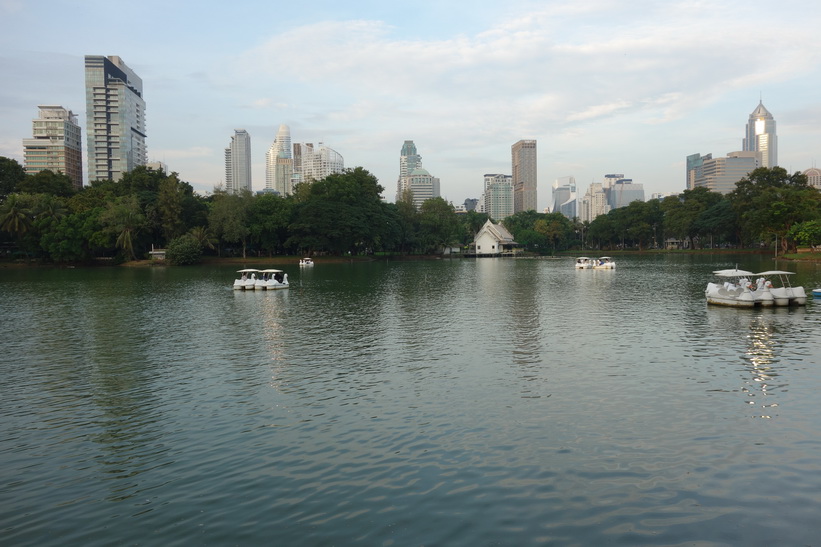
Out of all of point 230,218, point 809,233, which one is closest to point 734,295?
point 809,233

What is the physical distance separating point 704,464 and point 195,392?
13517 millimetres

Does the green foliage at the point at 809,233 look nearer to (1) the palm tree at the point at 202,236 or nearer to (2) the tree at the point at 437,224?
(2) the tree at the point at 437,224

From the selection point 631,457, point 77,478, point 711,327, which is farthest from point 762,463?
point 711,327

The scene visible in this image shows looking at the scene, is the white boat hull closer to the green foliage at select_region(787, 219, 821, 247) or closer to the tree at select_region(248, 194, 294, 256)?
the green foliage at select_region(787, 219, 821, 247)

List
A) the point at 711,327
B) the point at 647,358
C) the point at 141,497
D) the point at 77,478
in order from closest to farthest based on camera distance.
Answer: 1. the point at 141,497
2. the point at 77,478
3. the point at 647,358
4. the point at 711,327

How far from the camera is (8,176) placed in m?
106

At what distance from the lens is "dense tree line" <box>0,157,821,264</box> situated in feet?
296

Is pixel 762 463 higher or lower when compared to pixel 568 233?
lower

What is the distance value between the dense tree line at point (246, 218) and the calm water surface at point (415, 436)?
7199 centimetres

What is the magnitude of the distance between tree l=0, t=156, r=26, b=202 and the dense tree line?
7.5 inches

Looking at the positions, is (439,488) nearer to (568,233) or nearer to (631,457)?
(631,457)

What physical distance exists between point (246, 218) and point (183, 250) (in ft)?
40.1

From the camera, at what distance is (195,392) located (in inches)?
654

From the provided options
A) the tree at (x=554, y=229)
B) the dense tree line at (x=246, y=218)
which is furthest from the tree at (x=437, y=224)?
the tree at (x=554, y=229)
